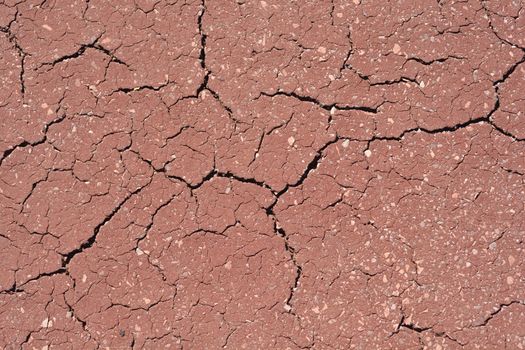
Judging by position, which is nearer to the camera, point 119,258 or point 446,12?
point 119,258

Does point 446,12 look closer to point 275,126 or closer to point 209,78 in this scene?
point 275,126

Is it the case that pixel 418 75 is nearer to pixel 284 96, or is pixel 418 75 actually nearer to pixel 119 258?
pixel 284 96

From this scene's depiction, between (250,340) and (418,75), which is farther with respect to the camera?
(418,75)

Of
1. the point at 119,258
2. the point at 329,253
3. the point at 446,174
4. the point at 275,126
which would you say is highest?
the point at 119,258

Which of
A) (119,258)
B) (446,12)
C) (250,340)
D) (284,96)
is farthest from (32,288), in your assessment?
(446,12)

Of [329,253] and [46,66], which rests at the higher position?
[46,66]

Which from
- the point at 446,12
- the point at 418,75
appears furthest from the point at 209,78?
the point at 446,12
